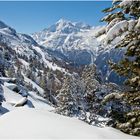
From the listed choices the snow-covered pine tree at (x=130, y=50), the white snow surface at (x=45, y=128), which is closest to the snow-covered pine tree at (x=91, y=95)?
the snow-covered pine tree at (x=130, y=50)

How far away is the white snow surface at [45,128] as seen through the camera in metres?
10.0

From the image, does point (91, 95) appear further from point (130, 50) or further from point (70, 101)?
point (130, 50)

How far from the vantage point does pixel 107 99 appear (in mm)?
13383

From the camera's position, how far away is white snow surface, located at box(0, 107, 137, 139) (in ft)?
32.9

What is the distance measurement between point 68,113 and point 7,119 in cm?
4320

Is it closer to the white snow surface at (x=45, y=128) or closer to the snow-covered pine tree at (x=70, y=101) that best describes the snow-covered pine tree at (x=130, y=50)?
the white snow surface at (x=45, y=128)

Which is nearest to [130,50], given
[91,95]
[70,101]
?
[91,95]

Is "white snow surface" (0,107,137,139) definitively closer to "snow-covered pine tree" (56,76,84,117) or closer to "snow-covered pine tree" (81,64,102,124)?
"snow-covered pine tree" (81,64,102,124)

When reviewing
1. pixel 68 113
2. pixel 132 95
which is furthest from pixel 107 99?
pixel 68 113

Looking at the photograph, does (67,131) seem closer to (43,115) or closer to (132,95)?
(43,115)

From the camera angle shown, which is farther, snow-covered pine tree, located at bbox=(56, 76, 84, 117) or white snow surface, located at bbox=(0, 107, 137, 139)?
snow-covered pine tree, located at bbox=(56, 76, 84, 117)

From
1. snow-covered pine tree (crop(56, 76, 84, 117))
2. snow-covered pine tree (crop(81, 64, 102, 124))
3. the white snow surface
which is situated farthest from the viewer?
snow-covered pine tree (crop(56, 76, 84, 117))

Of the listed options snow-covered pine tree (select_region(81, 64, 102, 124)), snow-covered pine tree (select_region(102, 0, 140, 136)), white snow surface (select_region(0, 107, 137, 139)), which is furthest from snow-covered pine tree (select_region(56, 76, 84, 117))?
white snow surface (select_region(0, 107, 137, 139))

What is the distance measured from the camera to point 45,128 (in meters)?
10.4
